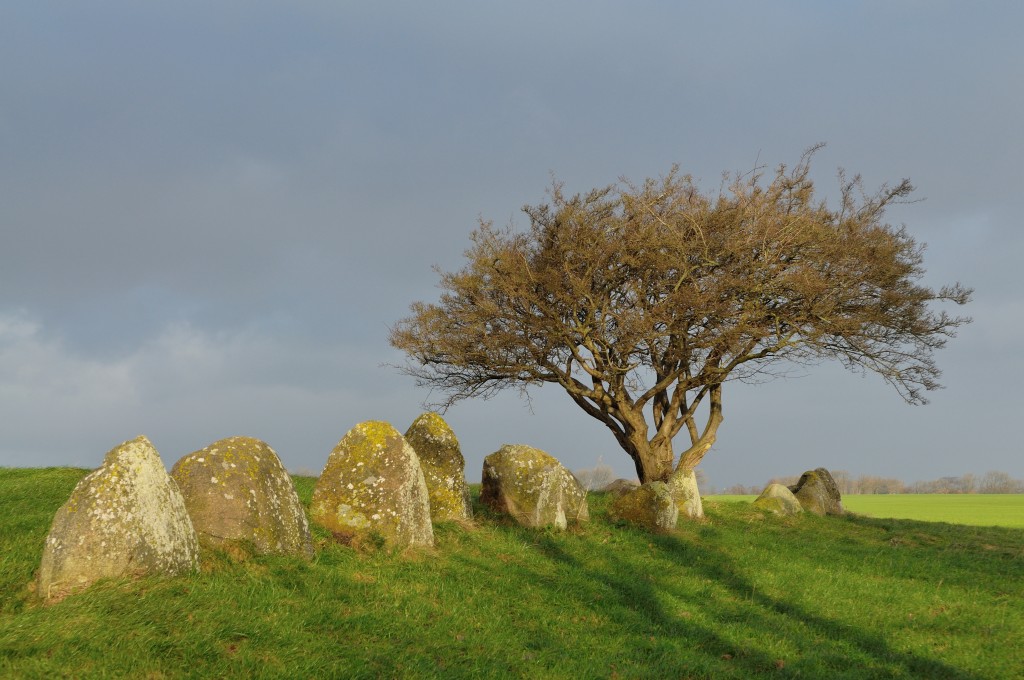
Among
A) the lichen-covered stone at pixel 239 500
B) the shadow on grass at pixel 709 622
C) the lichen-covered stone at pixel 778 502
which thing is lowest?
the shadow on grass at pixel 709 622

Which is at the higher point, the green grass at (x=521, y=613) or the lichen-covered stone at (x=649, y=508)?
the lichen-covered stone at (x=649, y=508)

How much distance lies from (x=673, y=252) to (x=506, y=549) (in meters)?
14.1

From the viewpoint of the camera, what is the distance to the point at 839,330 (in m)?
27.4

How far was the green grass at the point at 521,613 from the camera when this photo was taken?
9.28 m

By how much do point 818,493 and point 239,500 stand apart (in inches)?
986

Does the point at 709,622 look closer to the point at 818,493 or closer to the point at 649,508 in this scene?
the point at 649,508

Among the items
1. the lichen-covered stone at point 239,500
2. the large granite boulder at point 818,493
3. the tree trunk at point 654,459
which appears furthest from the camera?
the large granite boulder at point 818,493

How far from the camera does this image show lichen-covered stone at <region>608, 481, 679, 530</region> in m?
19.9

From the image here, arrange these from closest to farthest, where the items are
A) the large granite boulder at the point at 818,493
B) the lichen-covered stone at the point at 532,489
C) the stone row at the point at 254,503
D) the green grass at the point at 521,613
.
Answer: the green grass at the point at 521,613 → the stone row at the point at 254,503 → the lichen-covered stone at the point at 532,489 → the large granite boulder at the point at 818,493

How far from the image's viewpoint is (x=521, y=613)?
12.4 metres

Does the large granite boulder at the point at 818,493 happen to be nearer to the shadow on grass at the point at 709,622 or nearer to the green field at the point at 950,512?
the green field at the point at 950,512

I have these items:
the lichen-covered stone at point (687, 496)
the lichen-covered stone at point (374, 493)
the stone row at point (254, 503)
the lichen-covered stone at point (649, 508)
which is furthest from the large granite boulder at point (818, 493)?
the lichen-covered stone at point (374, 493)

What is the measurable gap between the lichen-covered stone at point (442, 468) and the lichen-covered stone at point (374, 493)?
254 centimetres

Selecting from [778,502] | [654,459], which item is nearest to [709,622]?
[654,459]
